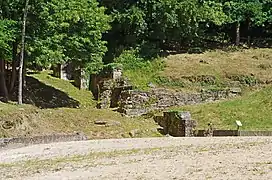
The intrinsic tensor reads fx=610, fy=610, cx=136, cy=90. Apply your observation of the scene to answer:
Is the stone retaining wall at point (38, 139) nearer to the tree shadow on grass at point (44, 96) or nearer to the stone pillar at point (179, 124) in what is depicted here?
the stone pillar at point (179, 124)

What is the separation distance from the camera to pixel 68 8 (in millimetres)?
34406

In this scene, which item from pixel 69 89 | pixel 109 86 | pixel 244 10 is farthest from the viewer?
pixel 244 10

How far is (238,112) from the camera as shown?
3048 cm

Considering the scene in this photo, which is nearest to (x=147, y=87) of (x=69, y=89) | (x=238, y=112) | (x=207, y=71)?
(x=207, y=71)

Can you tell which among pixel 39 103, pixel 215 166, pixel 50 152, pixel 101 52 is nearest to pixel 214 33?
pixel 101 52

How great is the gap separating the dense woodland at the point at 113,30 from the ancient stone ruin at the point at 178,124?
7432mm

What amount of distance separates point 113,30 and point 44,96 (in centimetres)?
894

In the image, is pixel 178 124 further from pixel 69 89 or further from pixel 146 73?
pixel 69 89

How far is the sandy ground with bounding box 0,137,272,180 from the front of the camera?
1346cm

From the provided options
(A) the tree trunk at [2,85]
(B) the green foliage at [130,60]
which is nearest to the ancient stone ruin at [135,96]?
(B) the green foliage at [130,60]

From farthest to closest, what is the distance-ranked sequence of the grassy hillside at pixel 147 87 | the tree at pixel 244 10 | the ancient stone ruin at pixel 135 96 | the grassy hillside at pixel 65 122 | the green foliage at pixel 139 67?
the tree at pixel 244 10
the green foliage at pixel 139 67
the ancient stone ruin at pixel 135 96
the grassy hillside at pixel 147 87
the grassy hillside at pixel 65 122

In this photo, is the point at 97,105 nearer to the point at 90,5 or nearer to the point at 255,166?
the point at 90,5

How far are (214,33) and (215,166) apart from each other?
124ft

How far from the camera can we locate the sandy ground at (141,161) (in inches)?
530
